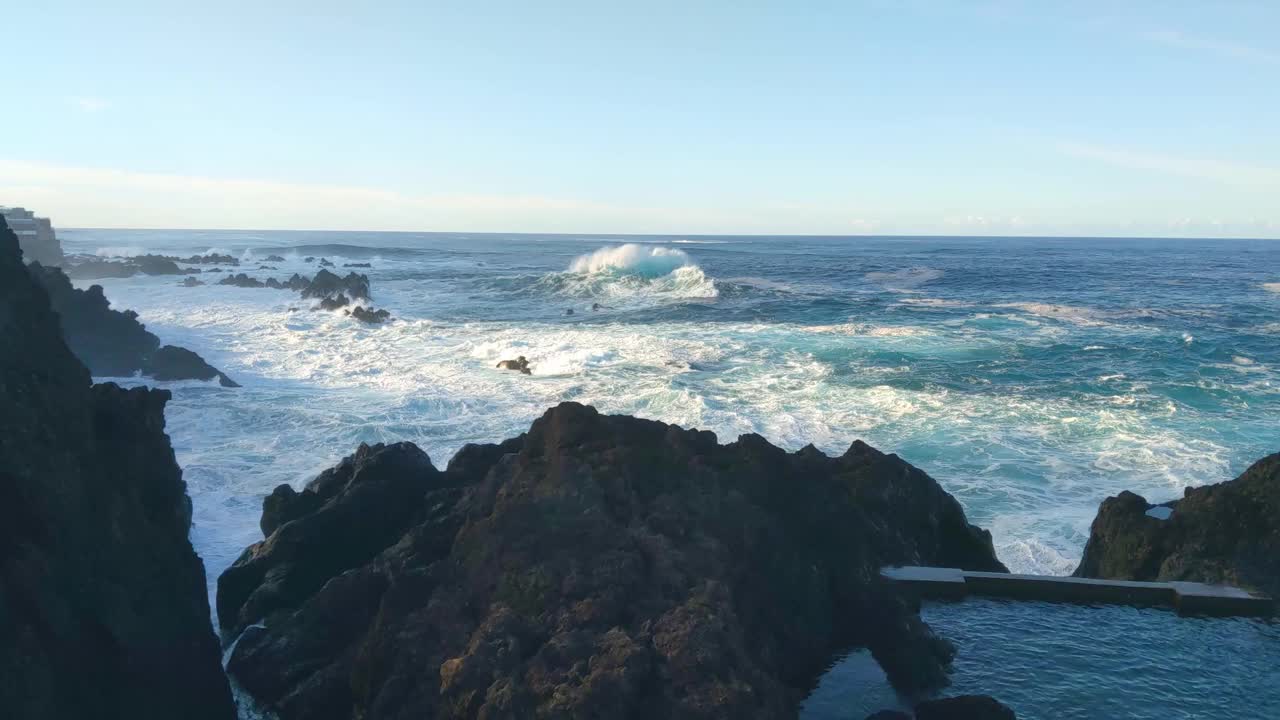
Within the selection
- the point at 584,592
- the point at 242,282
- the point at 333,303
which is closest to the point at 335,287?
the point at 333,303

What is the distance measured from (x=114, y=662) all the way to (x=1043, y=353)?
2580cm

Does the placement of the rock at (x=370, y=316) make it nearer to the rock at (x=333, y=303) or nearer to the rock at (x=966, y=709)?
the rock at (x=333, y=303)

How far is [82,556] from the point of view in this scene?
18.6ft

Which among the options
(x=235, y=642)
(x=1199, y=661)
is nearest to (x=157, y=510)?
(x=235, y=642)

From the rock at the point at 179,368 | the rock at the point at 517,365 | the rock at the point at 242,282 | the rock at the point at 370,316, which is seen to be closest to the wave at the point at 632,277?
the rock at the point at 370,316

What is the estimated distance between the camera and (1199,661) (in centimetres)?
714

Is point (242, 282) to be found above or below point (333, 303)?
above

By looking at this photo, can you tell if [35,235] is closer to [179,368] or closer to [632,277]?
[632,277]

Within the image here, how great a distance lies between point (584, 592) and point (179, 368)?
20.3 m

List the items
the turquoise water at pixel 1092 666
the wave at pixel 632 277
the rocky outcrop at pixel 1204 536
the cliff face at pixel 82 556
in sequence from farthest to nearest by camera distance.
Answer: the wave at pixel 632 277 < the rocky outcrop at pixel 1204 536 < the turquoise water at pixel 1092 666 < the cliff face at pixel 82 556

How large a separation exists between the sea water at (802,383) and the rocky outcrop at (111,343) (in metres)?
1.05

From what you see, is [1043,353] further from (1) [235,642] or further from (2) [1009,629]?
(1) [235,642]

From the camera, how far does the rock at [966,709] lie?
5.63m

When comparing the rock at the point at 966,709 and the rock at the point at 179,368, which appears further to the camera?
the rock at the point at 179,368
